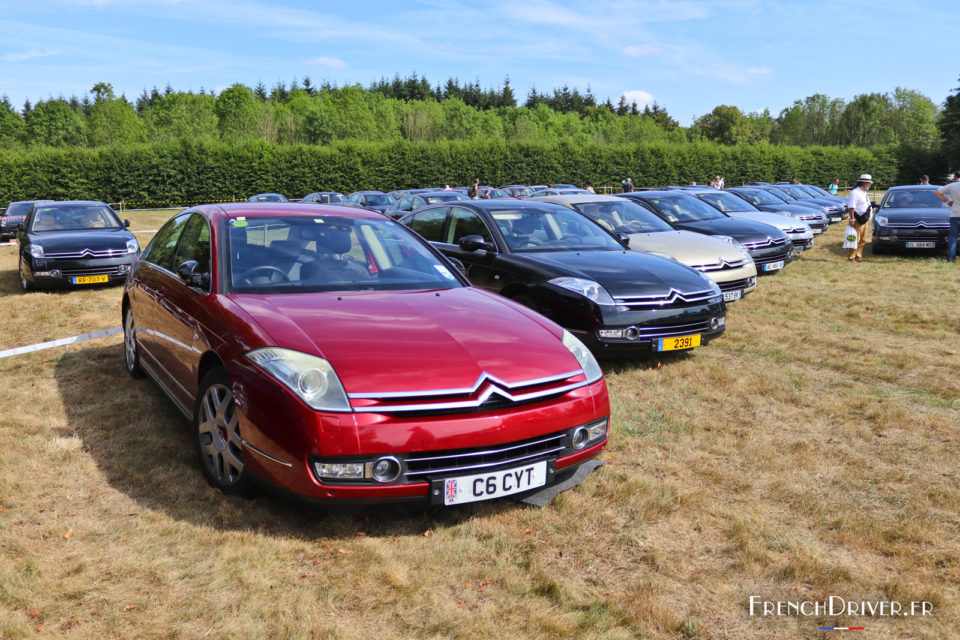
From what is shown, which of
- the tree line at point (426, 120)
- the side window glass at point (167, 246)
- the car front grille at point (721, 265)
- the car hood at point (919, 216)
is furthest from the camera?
the tree line at point (426, 120)

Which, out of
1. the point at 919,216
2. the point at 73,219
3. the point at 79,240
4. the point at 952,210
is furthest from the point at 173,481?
the point at 919,216

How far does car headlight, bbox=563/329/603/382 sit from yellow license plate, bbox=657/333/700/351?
2760 millimetres

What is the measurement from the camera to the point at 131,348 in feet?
21.0

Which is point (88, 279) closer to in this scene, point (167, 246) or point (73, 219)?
point (73, 219)

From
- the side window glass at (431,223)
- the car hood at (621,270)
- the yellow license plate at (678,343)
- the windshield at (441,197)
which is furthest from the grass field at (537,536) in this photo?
the windshield at (441,197)

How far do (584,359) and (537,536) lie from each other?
100 cm

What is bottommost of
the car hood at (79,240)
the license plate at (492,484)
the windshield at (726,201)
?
the license plate at (492,484)

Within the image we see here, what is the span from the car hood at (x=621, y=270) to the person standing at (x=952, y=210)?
9.61m

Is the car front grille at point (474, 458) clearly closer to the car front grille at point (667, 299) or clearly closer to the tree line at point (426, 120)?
the car front grille at point (667, 299)

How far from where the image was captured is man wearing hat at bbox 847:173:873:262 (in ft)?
48.5

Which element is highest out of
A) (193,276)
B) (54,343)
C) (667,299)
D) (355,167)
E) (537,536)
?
(355,167)

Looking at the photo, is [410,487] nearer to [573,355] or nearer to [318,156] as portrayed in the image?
[573,355]

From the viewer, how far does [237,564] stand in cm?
325

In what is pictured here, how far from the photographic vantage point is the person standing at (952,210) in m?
13.9
